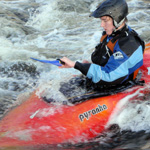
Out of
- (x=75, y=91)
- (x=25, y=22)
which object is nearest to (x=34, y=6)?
(x=25, y=22)

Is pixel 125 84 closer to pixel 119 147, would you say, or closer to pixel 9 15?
pixel 119 147

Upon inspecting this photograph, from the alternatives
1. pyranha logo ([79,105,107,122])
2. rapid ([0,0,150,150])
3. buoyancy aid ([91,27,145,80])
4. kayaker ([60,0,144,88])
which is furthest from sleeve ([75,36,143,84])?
rapid ([0,0,150,150])

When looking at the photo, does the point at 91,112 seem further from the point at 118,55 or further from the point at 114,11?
the point at 114,11

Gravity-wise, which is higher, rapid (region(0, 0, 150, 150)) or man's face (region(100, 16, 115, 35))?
man's face (region(100, 16, 115, 35))

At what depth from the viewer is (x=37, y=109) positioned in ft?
9.30

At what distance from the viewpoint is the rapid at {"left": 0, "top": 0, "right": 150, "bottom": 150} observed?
288 centimetres

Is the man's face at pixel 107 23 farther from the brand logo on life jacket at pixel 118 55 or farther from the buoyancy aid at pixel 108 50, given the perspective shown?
the brand logo on life jacket at pixel 118 55

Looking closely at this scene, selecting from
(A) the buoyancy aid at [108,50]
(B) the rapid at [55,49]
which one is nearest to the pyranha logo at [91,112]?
(B) the rapid at [55,49]

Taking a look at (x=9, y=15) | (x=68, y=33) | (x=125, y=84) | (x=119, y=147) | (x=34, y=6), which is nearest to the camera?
(x=119, y=147)

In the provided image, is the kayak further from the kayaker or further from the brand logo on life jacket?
the brand logo on life jacket

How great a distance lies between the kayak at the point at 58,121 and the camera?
252 cm

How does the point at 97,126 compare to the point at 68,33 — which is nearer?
the point at 97,126

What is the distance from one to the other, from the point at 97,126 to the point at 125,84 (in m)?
0.64

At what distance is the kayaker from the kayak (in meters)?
0.32
